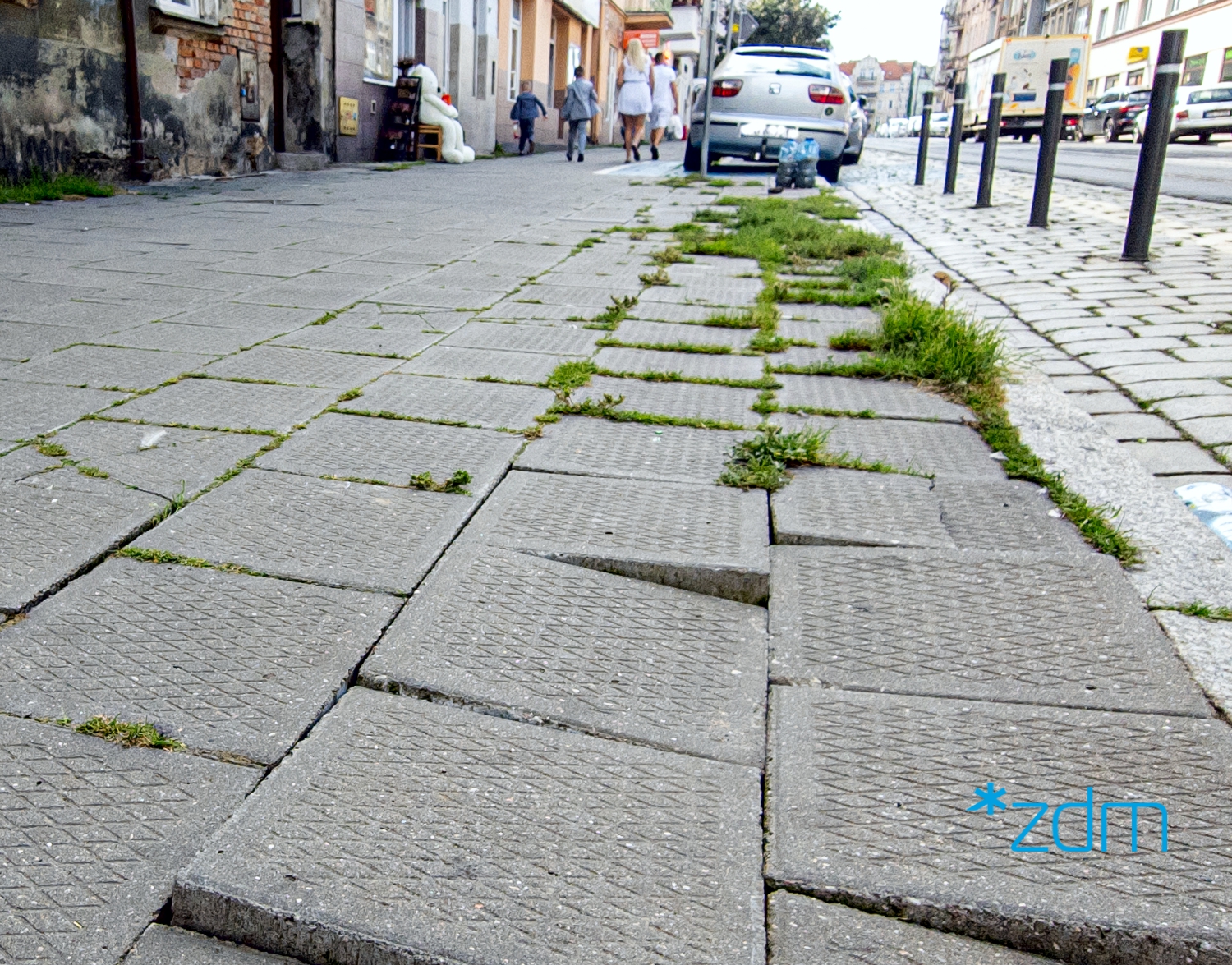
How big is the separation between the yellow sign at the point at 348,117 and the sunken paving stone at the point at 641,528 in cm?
1304

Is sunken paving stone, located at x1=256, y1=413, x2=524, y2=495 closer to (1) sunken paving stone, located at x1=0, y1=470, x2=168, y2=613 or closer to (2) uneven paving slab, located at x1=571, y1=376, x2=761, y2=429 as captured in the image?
(1) sunken paving stone, located at x1=0, y1=470, x2=168, y2=613

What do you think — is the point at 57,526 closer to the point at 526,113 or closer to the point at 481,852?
the point at 481,852

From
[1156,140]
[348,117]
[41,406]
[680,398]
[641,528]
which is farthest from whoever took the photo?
[348,117]

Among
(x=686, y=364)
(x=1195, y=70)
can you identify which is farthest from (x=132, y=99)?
(x=1195, y=70)

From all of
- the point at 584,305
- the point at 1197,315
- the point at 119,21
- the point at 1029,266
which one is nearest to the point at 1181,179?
the point at 1029,266

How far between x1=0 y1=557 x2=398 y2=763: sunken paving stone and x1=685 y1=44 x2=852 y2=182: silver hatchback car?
1150 centimetres

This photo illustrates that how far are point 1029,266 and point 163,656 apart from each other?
5724 millimetres

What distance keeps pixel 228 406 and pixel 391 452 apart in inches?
26.3

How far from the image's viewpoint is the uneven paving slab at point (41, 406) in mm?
2801

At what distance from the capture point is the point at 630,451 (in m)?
2.86

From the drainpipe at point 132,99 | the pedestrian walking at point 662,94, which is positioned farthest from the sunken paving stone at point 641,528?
the pedestrian walking at point 662,94

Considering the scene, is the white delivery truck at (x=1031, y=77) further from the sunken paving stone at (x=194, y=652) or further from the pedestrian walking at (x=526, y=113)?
the sunken paving stone at (x=194, y=652)

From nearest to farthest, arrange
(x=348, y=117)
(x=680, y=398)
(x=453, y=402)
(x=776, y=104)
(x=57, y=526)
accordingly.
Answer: (x=57, y=526) → (x=453, y=402) → (x=680, y=398) → (x=776, y=104) → (x=348, y=117)

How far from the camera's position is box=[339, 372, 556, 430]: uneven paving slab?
3.06 metres
